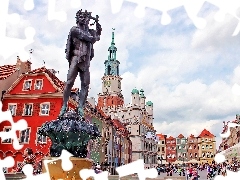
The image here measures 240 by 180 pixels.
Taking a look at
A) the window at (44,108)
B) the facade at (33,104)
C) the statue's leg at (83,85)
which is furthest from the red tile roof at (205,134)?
the statue's leg at (83,85)

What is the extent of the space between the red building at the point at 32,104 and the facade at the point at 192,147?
11418cm

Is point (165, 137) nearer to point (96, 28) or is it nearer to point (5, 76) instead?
point (5, 76)

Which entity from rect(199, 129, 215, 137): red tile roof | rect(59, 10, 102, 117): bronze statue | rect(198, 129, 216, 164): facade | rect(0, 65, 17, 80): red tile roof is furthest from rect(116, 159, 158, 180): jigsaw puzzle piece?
rect(199, 129, 215, 137): red tile roof

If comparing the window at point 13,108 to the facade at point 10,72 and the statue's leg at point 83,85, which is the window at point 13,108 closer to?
the facade at point 10,72

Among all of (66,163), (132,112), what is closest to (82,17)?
(66,163)

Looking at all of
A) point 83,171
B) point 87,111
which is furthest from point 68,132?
point 87,111

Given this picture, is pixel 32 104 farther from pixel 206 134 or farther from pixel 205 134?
pixel 205 134

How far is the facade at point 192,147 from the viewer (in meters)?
143

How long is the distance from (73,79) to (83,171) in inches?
109

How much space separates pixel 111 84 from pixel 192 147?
47.8 meters

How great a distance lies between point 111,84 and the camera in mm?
122625

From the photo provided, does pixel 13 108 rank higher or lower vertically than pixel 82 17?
higher

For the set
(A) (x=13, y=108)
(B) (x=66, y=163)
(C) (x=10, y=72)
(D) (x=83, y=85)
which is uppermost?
(C) (x=10, y=72)

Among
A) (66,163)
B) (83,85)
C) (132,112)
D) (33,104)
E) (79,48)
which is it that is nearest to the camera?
(66,163)
